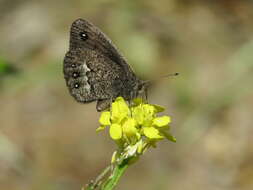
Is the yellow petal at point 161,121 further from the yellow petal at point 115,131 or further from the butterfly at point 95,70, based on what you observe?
the butterfly at point 95,70

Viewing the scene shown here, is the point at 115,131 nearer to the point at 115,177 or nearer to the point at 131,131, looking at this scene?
the point at 131,131

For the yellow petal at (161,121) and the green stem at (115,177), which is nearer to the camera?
the green stem at (115,177)

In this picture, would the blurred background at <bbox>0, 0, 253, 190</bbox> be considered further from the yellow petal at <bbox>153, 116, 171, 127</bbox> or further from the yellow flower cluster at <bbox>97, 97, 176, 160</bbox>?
the yellow petal at <bbox>153, 116, 171, 127</bbox>

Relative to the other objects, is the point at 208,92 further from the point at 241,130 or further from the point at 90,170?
the point at 90,170

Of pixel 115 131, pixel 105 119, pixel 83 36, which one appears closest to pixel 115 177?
pixel 115 131

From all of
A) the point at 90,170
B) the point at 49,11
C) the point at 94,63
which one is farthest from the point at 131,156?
the point at 49,11

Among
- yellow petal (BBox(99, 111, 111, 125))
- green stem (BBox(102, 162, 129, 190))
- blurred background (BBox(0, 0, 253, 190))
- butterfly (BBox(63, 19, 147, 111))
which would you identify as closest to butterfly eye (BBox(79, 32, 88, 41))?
butterfly (BBox(63, 19, 147, 111))

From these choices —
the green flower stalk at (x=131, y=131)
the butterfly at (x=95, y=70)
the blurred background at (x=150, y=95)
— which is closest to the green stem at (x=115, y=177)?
the green flower stalk at (x=131, y=131)
